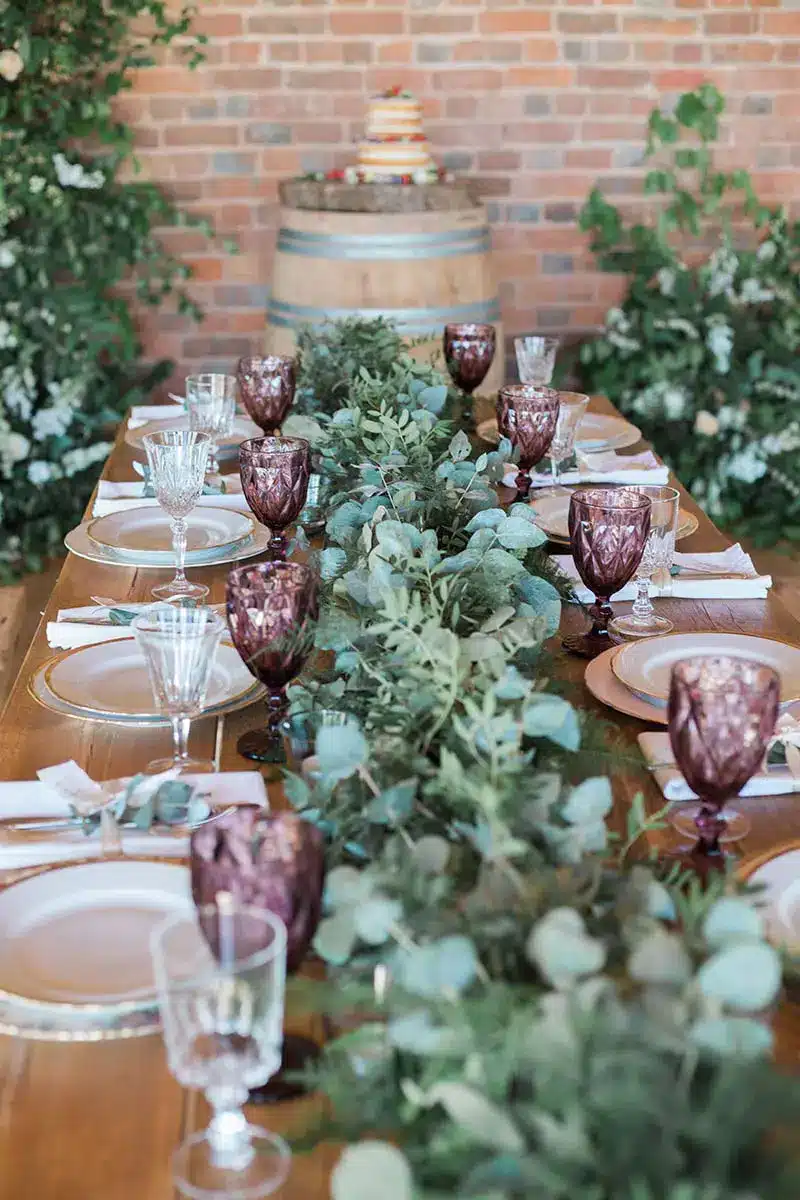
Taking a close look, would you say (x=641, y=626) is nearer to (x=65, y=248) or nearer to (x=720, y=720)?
(x=720, y=720)

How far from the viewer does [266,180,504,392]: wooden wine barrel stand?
3385 mm

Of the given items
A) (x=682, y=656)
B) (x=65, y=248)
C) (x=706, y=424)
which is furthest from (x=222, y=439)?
(x=706, y=424)

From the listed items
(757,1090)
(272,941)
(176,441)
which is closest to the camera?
(757,1090)

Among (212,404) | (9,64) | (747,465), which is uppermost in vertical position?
(9,64)

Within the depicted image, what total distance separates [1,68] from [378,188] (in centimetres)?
100

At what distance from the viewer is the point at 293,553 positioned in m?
1.82

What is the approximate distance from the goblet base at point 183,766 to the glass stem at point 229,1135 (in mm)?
454

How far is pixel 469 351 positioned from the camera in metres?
2.42

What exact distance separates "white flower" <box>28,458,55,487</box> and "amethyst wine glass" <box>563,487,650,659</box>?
2.67 meters

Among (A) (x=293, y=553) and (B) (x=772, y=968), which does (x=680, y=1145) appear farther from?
(A) (x=293, y=553)

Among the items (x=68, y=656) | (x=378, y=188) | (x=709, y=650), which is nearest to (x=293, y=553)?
(x=68, y=656)

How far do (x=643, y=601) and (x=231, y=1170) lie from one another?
0.97 m

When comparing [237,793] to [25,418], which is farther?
Result: [25,418]

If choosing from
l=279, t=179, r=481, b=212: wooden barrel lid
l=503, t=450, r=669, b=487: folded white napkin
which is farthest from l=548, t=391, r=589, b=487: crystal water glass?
l=279, t=179, r=481, b=212: wooden barrel lid
